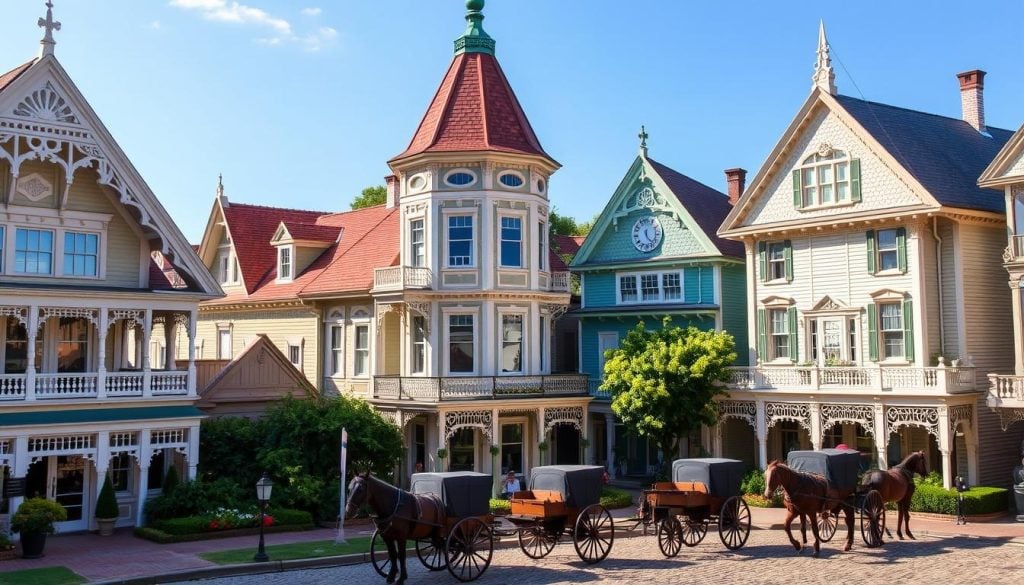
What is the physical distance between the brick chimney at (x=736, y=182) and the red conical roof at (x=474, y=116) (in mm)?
10983

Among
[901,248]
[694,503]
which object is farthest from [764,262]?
[694,503]

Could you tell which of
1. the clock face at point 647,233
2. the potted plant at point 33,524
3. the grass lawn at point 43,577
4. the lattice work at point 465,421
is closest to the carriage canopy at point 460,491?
the grass lawn at point 43,577

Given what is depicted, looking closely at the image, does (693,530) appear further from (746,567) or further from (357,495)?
(357,495)

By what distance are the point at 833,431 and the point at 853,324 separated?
4.02 m

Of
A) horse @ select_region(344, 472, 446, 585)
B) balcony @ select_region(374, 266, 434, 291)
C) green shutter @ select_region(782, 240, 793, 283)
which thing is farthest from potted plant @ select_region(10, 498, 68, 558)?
green shutter @ select_region(782, 240, 793, 283)

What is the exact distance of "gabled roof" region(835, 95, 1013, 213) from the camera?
1162 inches

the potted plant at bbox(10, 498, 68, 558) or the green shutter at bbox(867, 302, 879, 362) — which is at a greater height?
the green shutter at bbox(867, 302, 879, 362)

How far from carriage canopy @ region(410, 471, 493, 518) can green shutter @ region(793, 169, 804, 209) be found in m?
17.5

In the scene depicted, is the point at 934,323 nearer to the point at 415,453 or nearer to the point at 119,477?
the point at 415,453

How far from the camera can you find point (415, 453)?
33719mm

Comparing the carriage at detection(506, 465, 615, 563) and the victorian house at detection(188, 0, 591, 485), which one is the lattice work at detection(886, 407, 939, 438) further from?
the carriage at detection(506, 465, 615, 563)

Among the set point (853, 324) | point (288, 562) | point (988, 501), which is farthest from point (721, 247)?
point (288, 562)

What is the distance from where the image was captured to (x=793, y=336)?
32.5 metres

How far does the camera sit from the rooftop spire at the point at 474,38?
114 feet
